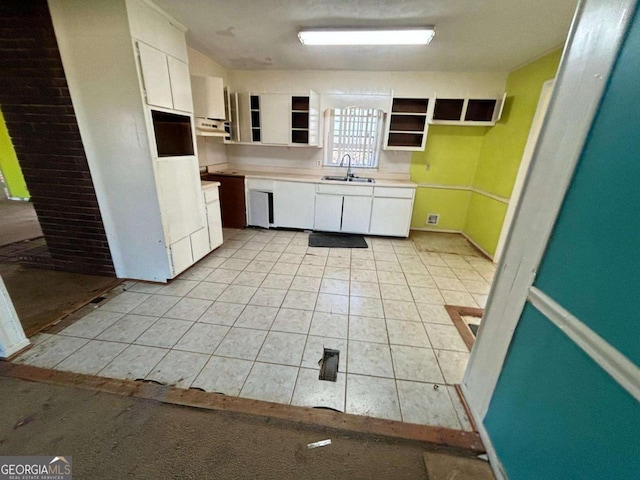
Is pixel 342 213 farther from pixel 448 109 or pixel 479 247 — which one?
pixel 448 109

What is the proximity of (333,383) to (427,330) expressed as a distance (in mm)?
996

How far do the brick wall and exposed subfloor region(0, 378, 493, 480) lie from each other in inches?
64.4

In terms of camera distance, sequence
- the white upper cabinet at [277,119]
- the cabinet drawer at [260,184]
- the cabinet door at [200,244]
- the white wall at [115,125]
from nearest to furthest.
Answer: the white wall at [115,125]
the cabinet door at [200,244]
the white upper cabinet at [277,119]
the cabinet drawer at [260,184]

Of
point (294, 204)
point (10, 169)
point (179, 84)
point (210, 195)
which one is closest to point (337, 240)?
point (294, 204)

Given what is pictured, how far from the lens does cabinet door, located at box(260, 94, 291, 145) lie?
13.2 ft

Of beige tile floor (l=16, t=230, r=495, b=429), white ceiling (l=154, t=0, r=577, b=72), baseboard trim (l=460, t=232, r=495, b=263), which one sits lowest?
beige tile floor (l=16, t=230, r=495, b=429)

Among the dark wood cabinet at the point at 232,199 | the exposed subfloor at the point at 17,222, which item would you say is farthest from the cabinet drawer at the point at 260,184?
the exposed subfloor at the point at 17,222

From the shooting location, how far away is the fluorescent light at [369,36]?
2.52 m

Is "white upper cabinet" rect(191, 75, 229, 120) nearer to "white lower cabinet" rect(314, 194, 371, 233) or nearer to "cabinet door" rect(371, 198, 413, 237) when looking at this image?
"white lower cabinet" rect(314, 194, 371, 233)

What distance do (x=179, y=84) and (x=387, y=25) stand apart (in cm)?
213

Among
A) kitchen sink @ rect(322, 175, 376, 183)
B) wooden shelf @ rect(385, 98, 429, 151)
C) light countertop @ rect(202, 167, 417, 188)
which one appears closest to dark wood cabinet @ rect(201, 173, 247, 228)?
light countertop @ rect(202, 167, 417, 188)

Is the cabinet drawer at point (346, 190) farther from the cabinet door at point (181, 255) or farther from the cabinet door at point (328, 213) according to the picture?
the cabinet door at point (181, 255)

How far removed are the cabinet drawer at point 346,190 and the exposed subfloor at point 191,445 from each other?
3247 millimetres

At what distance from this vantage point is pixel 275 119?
13.5ft
